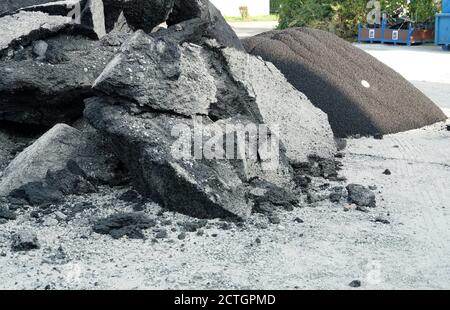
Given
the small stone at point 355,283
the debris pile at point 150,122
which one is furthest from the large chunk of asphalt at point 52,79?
the small stone at point 355,283

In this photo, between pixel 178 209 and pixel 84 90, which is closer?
pixel 178 209

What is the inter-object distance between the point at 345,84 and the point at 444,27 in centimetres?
869

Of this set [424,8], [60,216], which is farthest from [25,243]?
[424,8]

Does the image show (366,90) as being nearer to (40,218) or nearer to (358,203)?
(358,203)

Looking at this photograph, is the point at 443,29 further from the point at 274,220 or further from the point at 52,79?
the point at 274,220

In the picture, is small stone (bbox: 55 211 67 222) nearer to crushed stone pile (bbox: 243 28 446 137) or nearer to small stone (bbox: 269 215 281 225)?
small stone (bbox: 269 215 281 225)

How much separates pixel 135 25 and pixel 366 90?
254 centimetres

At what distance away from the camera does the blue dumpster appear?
→ 46.7ft

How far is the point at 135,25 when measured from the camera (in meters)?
5.86

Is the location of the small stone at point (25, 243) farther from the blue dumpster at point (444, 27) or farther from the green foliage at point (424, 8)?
the green foliage at point (424, 8)

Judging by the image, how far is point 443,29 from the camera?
1430cm

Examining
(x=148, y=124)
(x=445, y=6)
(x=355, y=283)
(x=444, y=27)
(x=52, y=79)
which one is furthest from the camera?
(x=445, y=6)

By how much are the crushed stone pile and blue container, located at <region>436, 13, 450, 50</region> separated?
7.55 metres

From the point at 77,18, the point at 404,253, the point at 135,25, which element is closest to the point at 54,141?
the point at 77,18
